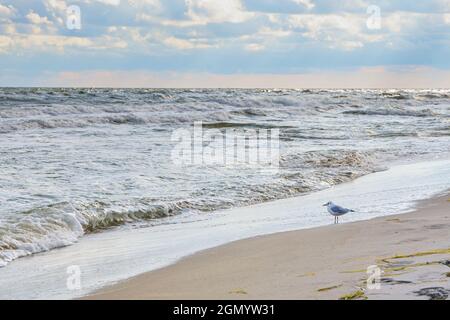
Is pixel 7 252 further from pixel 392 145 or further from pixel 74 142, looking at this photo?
pixel 392 145

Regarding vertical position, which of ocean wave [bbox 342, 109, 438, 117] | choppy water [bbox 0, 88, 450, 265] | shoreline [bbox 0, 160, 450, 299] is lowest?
shoreline [bbox 0, 160, 450, 299]

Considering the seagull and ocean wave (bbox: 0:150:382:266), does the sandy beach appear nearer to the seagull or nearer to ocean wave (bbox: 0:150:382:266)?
the seagull

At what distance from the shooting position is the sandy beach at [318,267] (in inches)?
175

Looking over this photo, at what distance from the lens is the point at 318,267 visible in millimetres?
5555

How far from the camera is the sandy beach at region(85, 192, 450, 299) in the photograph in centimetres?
445

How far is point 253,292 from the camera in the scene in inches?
187

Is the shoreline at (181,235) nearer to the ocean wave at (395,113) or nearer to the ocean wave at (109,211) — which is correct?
the ocean wave at (109,211)

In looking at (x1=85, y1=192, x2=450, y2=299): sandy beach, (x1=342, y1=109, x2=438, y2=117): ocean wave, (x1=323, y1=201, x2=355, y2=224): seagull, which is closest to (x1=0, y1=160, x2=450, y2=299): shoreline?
(x1=323, y1=201, x2=355, y2=224): seagull

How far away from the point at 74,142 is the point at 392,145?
9.78 metres

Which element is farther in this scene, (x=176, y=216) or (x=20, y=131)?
(x=20, y=131)

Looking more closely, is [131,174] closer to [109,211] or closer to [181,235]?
[109,211]

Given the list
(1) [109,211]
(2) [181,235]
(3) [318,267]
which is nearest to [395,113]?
(1) [109,211]

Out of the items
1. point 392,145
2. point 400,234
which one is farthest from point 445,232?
point 392,145

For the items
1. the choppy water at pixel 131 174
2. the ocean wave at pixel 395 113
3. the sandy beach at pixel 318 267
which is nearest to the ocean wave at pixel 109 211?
the choppy water at pixel 131 174
